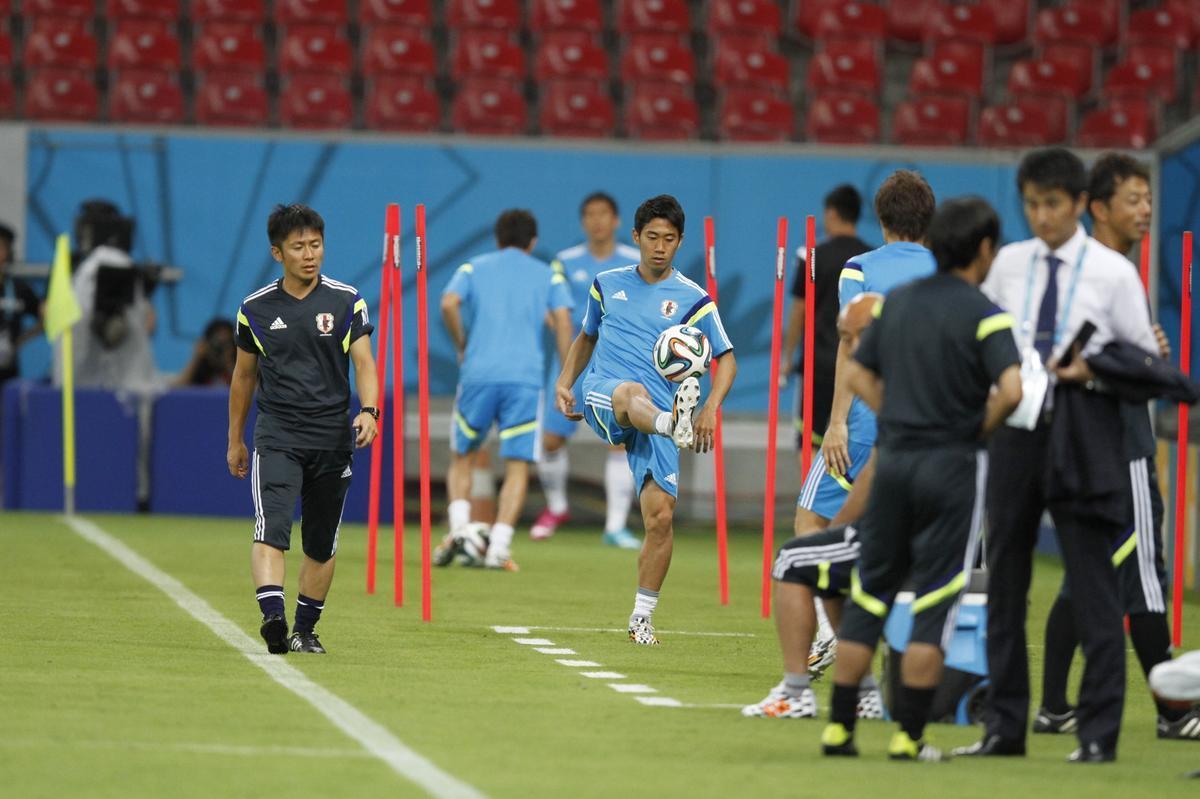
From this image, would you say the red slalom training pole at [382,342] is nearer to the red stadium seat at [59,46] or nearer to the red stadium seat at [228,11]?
the red stadium seat at [59,46]

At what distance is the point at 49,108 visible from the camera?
1962cm

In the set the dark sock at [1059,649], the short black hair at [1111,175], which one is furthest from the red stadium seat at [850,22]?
the dark sock at [1059,649]

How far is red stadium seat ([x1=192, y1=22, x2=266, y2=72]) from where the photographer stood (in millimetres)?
20141

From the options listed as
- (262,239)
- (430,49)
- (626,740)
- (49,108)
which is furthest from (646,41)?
(626,740)

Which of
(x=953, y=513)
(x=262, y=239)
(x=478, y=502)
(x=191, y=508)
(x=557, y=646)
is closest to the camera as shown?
(x=953, y=513)

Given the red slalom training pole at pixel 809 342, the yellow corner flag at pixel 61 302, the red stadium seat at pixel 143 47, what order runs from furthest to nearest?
1. the red stadium seat at pixel 143 47
2. the yellow corner flag at pixel 61 302
3. the red slalom training pole at pixel 809 342

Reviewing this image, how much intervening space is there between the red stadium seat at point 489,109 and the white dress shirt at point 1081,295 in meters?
A: 13.4

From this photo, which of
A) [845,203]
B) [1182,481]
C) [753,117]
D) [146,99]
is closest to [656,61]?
[753,117]

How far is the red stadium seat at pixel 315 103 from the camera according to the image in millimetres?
19750

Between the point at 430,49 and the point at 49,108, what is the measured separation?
11.9 feet

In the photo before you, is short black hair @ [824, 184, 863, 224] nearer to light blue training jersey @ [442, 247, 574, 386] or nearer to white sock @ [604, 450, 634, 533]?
light blue training jersey @ [442, 247, 574, 386]

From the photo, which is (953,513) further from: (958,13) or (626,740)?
(958,13)

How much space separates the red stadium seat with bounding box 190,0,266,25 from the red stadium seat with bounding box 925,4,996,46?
6.73 meters

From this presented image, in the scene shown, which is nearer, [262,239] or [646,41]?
[262,239]
